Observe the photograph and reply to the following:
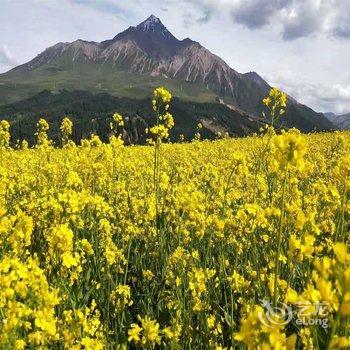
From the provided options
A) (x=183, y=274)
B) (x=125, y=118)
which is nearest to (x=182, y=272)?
(x=183, y=274)

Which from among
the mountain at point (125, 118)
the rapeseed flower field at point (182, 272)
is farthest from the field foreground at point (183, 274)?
the mountain at point (125, 118)

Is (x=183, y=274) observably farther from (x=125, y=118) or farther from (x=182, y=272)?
(x=125, y=118)

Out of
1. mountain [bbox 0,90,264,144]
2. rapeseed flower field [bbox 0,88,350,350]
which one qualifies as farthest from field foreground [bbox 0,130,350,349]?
mountain [bbox 0,90,264,144]

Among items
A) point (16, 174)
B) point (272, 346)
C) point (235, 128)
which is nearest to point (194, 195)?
point (272, 346)

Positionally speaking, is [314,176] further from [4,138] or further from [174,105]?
[174,105]

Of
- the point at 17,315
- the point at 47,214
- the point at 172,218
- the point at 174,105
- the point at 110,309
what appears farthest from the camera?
the point at 174,105

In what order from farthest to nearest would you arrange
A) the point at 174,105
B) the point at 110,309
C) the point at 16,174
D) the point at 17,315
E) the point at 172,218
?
the point at 174,105 → the point at 16,174 → the point at 172,218 → the point at 110,309 → the point at 17,315

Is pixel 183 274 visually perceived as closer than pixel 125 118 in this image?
Yes

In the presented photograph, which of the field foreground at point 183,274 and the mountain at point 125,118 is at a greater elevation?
the mountain at point 125,118

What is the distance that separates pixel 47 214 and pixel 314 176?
7638 mm

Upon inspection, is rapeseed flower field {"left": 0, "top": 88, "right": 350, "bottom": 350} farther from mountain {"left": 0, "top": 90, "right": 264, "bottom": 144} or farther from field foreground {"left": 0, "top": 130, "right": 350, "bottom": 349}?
mountain {"left": 0, "top": 90, "right": 264, "bottom": 144}

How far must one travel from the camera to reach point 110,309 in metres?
4.76

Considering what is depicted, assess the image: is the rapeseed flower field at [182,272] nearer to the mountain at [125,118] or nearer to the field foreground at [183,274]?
the field foreground at [183,274]

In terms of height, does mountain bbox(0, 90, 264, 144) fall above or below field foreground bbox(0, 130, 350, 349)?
above
